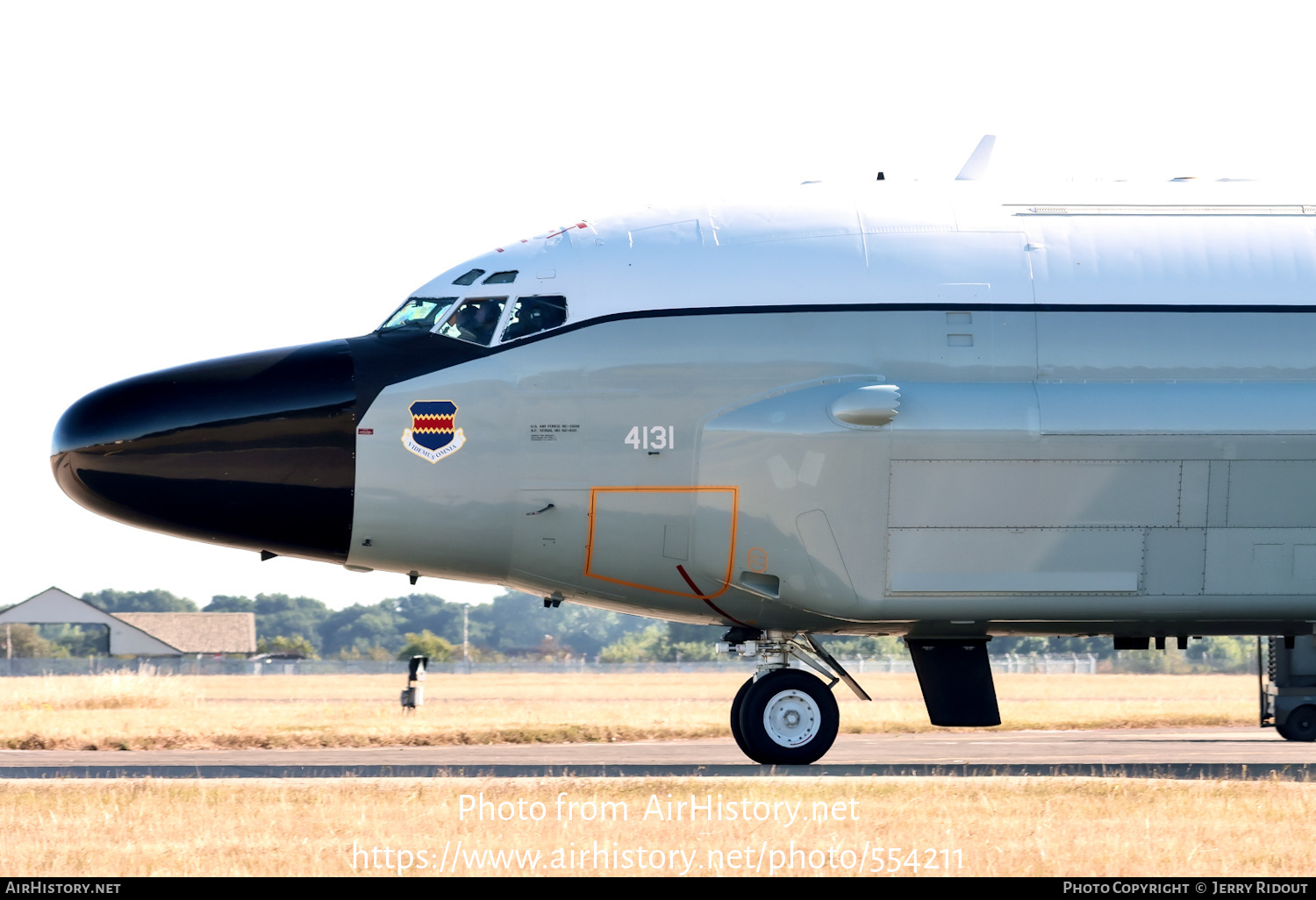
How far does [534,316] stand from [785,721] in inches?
206

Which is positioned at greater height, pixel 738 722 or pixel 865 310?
pixel 865 310

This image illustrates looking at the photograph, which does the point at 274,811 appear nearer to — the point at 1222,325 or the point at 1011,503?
the point at 1011,503

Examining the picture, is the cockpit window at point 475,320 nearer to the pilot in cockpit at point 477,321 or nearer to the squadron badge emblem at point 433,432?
the pilot in cockpit at point 477,321

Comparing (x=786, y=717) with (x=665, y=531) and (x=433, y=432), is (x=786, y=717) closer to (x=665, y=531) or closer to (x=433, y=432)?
(x=665, y=531)

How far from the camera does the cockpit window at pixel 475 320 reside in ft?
49.9

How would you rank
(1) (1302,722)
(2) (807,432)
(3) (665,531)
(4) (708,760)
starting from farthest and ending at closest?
(1) (1302,722) < (4) (708,760) < (3) (665,531) < (2) (807,432)

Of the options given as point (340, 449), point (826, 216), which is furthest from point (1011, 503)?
point (340, 449)

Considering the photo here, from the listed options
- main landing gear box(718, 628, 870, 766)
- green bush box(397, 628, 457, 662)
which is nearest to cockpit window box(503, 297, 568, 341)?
main landing gear box(718, 628, 870, 766)

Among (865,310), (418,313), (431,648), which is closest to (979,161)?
(865,310)

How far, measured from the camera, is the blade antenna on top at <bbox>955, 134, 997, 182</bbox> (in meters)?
16.7

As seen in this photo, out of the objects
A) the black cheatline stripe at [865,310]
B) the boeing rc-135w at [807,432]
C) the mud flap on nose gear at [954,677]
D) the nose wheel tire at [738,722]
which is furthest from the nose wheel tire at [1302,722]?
the nose wheel tire at [738,722]

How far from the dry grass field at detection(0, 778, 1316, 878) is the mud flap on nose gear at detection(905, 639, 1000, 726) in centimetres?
192

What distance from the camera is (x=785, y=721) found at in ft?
51.7

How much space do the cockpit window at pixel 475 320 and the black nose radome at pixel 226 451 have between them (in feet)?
4.02
